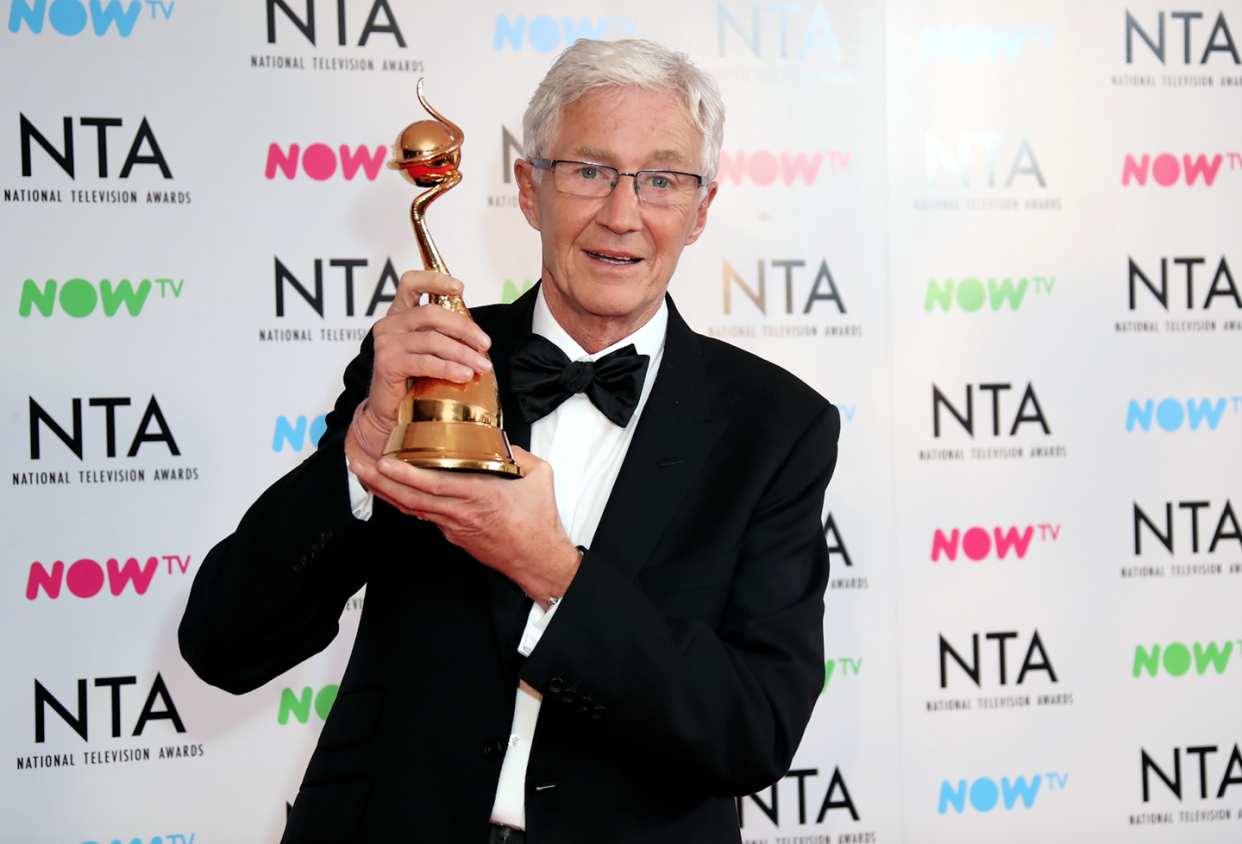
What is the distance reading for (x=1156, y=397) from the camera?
3.08 m

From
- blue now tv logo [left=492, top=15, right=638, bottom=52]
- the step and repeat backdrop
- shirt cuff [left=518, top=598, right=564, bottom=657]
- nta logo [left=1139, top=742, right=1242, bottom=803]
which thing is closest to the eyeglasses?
shirt cuff [left=518, top=598, right=564, bottom=657]

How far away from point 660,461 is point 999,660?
1.92m

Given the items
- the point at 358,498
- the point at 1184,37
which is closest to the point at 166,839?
the point at 358,498

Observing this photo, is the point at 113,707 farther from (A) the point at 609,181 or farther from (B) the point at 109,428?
(A) the point at 609,181

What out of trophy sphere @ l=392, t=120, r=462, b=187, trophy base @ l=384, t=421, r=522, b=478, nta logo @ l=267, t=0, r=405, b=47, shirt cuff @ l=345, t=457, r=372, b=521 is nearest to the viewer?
trophy base @ l=384, t=421, r=522, b=478

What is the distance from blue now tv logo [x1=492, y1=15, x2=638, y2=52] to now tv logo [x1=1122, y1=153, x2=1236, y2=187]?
5.12 ft

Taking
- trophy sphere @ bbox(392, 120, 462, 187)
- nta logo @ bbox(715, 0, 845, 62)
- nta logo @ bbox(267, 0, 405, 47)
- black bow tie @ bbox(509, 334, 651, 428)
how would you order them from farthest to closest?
1. nta logo @ bbox(715, 0, 845, 62)
2. nta logo @ bbox(267, 0, 405, 47)
3. black bow tie @ bbox(509, 334, 651, 428)
4. trophy sphere @ bbox(392, 120, 462, 187)

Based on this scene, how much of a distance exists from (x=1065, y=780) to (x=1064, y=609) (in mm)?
506

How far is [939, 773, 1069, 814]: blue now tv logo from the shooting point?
2.98 metres

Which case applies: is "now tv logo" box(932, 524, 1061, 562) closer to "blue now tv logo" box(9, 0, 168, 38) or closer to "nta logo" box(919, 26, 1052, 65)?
"nta logo" box(919, 26, 1052, 65)

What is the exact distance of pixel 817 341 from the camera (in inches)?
117

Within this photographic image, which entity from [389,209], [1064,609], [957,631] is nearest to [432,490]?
[389,209]

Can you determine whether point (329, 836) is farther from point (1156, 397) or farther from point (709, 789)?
point (1156, 397)

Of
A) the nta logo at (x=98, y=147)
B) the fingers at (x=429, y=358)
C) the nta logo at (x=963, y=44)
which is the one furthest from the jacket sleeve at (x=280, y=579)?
the nta logo at (x=963, y=44)
